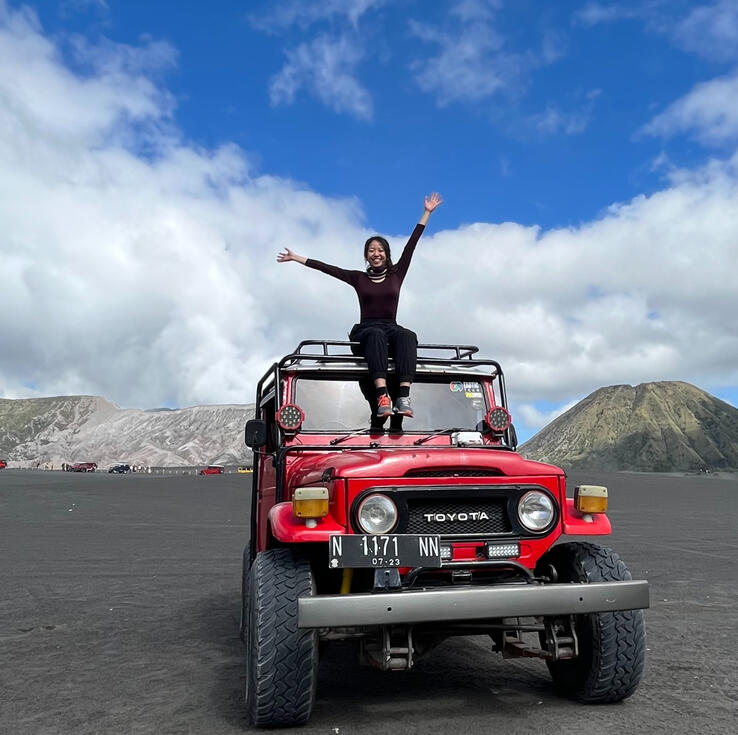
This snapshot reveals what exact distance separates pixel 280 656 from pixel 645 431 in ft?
550

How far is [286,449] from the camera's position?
203 inches

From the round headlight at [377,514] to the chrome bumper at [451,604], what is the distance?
18.5 inches

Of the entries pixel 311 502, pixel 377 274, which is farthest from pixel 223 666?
pixel 377 274

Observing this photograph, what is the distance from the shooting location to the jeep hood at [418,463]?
4246 mm

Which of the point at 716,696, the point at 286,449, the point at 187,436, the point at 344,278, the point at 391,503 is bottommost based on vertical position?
the point at 716,696

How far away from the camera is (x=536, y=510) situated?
4.42m

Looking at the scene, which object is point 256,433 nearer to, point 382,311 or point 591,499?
point 382,311

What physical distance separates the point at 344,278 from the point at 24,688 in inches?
148

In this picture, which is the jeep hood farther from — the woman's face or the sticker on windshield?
the woman's face

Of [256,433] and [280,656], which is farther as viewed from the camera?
[256,433]

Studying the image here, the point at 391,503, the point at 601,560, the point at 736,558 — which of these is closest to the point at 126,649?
the point at 391,503

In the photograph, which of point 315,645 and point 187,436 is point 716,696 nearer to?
point 315,645

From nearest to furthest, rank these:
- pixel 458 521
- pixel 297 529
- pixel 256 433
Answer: pixel 297 529 < pixel 458 521 < pixel 256 433

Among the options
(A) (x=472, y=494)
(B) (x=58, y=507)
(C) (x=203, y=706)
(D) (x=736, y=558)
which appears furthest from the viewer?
(B) (x=58, y=507)
